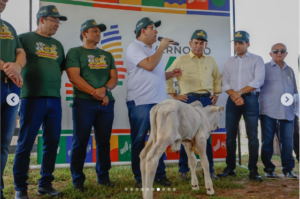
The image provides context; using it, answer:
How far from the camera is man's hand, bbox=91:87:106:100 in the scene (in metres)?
2.84

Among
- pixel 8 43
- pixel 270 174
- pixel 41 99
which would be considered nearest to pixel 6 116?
pixel 41 99

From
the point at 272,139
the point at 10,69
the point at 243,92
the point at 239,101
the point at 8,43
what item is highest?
the point at 8,43

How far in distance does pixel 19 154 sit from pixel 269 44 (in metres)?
2.46

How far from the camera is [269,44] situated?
2.66 meters

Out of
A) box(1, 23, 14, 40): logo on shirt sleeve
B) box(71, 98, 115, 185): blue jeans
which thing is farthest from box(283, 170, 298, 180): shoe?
box(1, 23, 14, 40): logo on shirt sleeve

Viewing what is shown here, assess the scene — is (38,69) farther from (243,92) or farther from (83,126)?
(243,92)

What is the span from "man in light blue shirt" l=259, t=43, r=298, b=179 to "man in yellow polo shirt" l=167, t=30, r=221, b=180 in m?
0.59

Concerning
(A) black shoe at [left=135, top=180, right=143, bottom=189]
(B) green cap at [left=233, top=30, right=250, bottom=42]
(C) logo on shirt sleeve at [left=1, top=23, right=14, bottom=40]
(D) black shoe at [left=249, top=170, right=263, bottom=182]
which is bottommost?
(D) black shoe at [left=249, top=170, right=263, bottom=182]

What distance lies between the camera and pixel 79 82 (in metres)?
2.85

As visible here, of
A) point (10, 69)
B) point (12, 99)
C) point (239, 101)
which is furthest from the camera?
point (239, 101)

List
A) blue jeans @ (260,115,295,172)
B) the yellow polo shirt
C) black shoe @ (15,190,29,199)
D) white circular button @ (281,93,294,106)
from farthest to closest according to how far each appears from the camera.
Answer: the yellow polo shirt
blue jeans @ (260,115,295,172)
white circular button @ (281,93,294,106)
black shoe @ (15,190,29,199)

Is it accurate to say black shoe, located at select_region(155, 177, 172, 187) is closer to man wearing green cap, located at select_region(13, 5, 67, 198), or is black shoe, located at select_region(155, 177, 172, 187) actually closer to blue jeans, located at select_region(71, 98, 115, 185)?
blue jeans, located at select_region(71, 98, 115, 185)

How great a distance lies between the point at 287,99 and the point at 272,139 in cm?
58

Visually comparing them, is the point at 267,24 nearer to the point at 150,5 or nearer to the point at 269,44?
the point at 269,44
